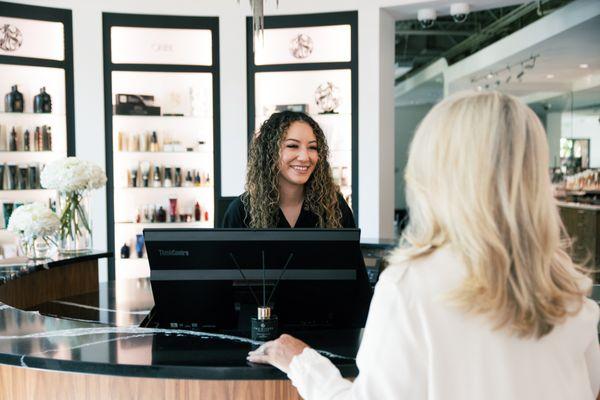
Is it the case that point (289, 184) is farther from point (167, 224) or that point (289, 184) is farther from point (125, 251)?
point (125, 251)

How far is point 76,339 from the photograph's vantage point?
185 centimetres

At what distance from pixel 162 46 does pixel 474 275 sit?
17.9 feet

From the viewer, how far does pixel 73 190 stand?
3.62 m

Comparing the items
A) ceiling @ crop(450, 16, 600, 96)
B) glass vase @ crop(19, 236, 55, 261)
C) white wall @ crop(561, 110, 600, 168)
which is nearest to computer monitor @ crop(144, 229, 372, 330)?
glass vase @ crop(19, 236, 55, 261)

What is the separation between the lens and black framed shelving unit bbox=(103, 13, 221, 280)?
5.93 meters

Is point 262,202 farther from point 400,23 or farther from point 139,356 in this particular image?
point 400,23

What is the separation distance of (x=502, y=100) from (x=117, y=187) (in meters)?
5.31

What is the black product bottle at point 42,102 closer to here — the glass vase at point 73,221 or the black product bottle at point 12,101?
the black product bottle at point 12,101

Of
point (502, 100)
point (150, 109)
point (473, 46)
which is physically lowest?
point (502, 100)

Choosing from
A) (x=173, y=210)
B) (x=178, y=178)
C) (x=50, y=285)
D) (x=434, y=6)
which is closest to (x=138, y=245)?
(x=173, y=210)

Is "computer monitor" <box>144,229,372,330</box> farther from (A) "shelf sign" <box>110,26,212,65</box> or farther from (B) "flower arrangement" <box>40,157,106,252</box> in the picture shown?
(A) "shelf sign" <box>110,26,212,65</box>

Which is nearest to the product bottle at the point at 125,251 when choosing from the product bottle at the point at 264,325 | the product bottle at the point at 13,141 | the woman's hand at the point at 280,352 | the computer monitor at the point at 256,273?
the product bottle at the point at 13,141

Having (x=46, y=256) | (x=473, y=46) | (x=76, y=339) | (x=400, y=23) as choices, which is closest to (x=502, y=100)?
(x=76, y=339)

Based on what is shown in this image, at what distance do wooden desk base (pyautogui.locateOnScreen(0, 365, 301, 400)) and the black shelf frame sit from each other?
4.43 meters
